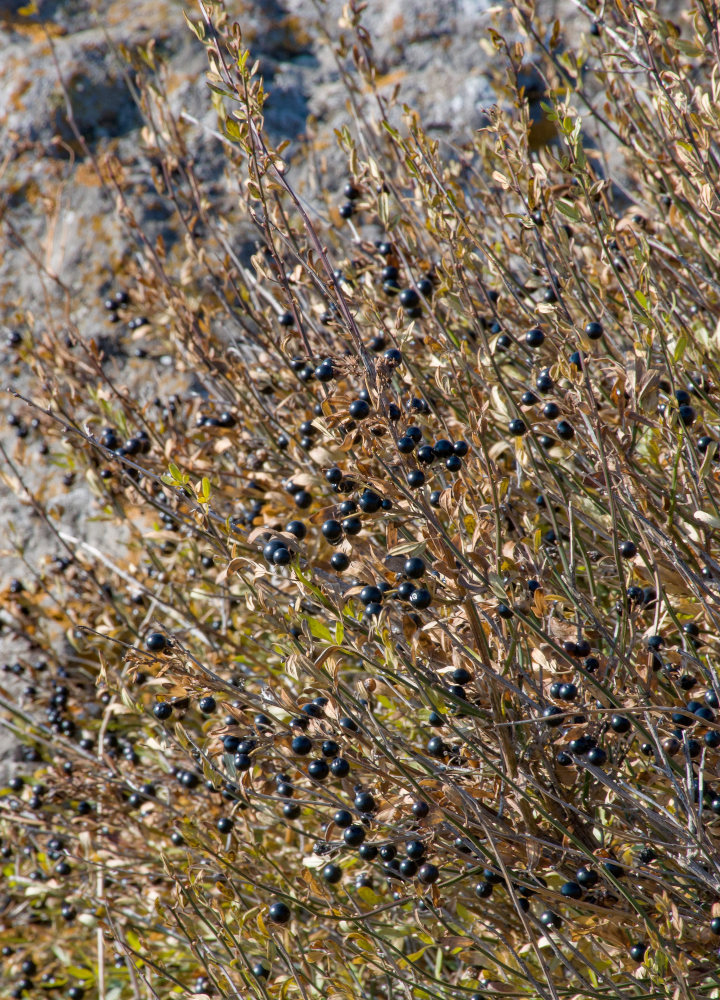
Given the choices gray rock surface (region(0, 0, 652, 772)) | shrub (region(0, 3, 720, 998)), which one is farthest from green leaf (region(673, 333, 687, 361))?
gray rock surface (region(0, 0, 652, 772))

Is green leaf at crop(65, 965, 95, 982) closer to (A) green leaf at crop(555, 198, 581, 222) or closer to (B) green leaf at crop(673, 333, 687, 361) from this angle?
(B) green leaf at crop(673, 333, 687, 361)

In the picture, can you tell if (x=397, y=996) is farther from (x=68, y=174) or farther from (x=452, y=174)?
(x=68, y=174)

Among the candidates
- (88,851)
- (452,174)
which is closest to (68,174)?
(452,174)

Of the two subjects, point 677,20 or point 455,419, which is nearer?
point 455,419

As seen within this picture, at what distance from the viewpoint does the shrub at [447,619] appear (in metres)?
1.58

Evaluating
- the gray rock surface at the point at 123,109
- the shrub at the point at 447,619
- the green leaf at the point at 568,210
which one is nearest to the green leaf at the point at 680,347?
the shrub at the point at 447,619

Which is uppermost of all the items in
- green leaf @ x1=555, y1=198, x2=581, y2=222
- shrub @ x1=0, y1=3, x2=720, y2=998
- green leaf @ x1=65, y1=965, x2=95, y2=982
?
green leaf @ x1=555, y1=198, x2=581, y2=222

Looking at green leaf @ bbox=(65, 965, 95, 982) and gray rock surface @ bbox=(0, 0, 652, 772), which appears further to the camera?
gray rock surface @ bbox=(0, 0, 652, 772)

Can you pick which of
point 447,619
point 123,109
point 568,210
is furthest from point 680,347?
point 123,109

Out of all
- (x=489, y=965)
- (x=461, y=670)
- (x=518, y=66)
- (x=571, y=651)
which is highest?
(x=518, y=66)

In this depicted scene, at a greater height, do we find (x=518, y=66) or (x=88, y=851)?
(x=518, y=66)

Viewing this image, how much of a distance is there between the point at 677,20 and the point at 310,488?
319cm

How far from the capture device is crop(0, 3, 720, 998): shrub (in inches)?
62.1

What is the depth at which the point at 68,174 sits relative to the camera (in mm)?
4344
